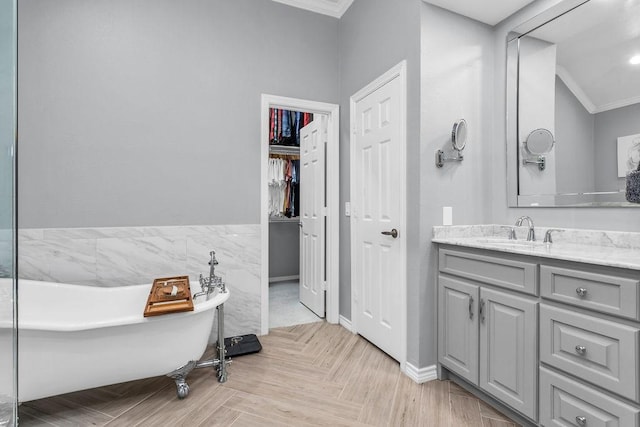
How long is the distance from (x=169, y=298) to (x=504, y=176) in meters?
2.50

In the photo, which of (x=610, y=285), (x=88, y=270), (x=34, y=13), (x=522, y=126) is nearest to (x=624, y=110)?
(x=522, y=126)

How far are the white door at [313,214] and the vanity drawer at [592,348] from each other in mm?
2091

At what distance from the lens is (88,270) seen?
2441mm

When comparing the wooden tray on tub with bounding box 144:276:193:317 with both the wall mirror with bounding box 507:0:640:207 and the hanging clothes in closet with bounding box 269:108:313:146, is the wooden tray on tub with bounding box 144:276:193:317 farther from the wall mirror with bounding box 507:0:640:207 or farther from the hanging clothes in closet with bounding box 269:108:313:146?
the hanging clothes in closet with bounding box 269:108:313:146

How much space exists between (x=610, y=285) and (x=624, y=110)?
112cm

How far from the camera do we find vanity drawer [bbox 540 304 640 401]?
1.20m

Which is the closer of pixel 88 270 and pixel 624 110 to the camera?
pixel 624 110

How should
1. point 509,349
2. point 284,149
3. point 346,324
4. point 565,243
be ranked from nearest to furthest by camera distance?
point 509,349, point 565,243, point 346,324, point 284,149

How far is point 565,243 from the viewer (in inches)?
75.1

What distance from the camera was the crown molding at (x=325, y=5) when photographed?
3.01 meters

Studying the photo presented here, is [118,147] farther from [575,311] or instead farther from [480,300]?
[575,311]

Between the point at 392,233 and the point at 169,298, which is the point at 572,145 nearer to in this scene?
the point at 392,233

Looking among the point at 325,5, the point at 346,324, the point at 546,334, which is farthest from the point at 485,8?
the point at 346,324

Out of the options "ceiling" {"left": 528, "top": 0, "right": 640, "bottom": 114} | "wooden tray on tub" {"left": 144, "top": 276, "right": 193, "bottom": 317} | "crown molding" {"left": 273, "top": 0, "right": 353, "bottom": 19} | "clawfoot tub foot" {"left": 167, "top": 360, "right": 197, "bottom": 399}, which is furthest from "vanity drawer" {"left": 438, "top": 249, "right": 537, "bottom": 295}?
"crown molding" {"left": 273, "top": 0, "right": 353, "bottom": 19}
